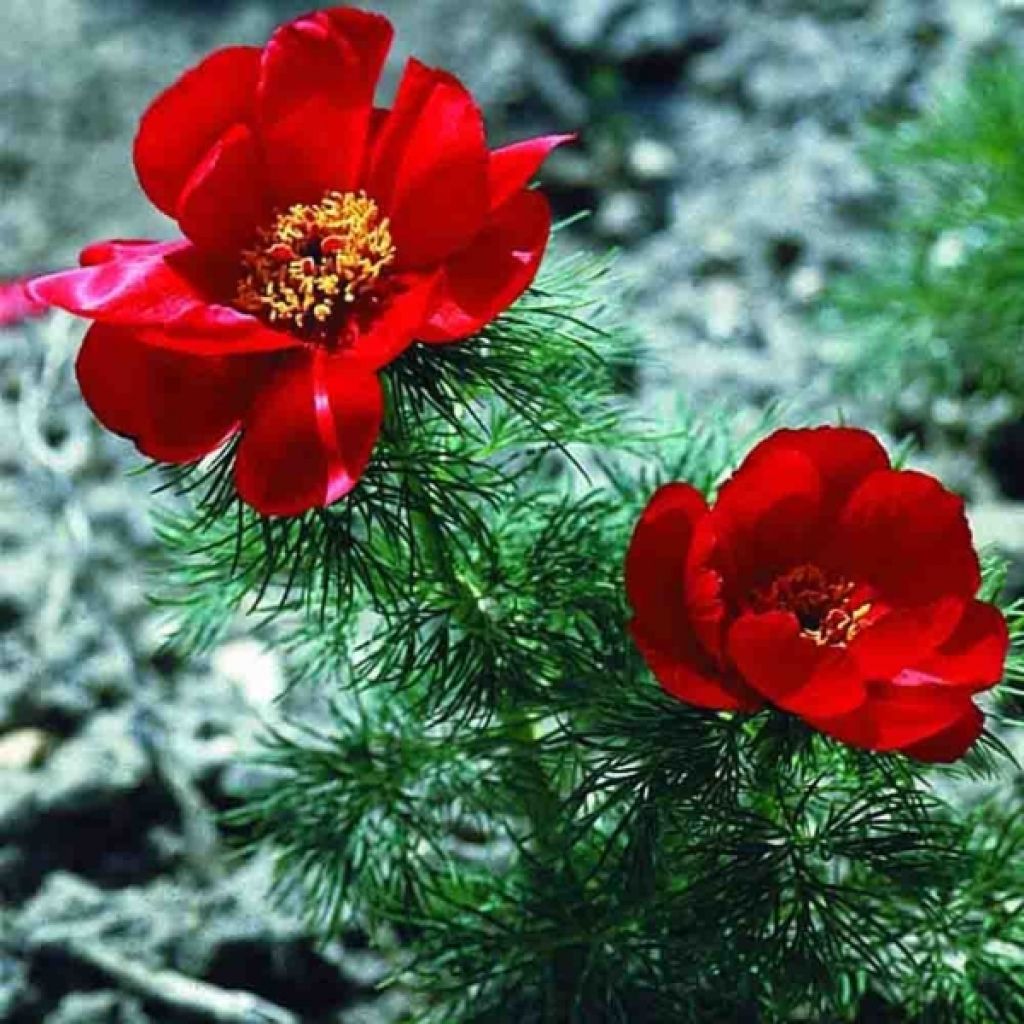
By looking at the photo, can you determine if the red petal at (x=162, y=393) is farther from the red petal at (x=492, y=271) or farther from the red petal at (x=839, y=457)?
the red petal at (x=839, y=457)

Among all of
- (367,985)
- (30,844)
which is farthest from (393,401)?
(30,844)

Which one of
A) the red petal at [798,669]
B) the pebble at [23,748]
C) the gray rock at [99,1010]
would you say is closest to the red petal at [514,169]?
the red petal at [798,669]

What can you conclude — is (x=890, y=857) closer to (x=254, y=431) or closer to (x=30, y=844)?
(x=254, y=431)

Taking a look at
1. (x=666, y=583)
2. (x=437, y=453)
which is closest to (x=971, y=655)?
(x=666, y=583)

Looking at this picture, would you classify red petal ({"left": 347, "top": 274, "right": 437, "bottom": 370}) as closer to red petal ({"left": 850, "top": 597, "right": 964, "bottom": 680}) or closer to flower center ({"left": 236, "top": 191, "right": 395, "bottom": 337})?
flower center ({"left": 236, "top": 191, "right": 395, "bottom": 337})

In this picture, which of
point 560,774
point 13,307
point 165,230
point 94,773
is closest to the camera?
point 560,774

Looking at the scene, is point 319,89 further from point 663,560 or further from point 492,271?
point 663,560

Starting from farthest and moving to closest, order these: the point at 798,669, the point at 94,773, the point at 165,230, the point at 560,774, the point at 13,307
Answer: the point at 165,230 → the point at 13,307 → the point at 94,773 → the point at 560,774 → the point at 798,669
